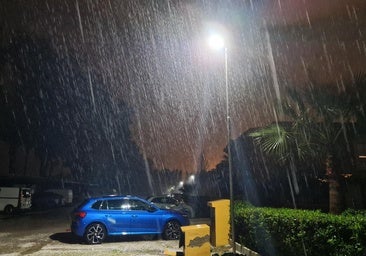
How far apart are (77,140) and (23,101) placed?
8658 millimetres

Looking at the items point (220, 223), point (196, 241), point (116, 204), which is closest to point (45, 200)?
point (116, 204)

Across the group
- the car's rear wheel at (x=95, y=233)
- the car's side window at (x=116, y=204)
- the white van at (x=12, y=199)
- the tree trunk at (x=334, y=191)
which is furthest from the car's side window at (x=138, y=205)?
the white van at (x=12, y=199)

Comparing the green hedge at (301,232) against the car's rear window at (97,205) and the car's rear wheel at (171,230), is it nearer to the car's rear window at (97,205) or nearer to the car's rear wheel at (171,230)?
the car's rear wheel at (171,230)

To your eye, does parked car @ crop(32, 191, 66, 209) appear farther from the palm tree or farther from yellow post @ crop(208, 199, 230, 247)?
the palm tree

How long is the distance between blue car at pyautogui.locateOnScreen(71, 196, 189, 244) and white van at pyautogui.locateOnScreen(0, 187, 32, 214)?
16674mm

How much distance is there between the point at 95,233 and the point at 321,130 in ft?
26.7

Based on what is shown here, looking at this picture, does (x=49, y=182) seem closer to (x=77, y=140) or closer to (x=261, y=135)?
(x=77, y=140)

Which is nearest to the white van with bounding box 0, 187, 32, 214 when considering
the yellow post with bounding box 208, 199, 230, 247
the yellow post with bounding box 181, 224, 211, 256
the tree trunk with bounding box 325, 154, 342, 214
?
the yellow post with bounding box 208, 199, 230, 247

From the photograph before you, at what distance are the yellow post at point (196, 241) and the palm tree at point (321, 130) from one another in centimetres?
332

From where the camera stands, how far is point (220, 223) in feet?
39.0

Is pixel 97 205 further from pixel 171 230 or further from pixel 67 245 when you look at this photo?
pixel 171 230

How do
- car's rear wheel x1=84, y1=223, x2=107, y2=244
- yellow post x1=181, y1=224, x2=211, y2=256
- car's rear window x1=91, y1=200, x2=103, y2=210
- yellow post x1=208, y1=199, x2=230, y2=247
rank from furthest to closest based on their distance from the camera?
car's rear window x1=91, y1=200, x2=103, y2=210 < car's rear wheel x1=84, y1=223, x2=107, y2=244 < yellow post x1=208, y1=199, x2=230, y2=247 < yellow post x1=181, y1=224, x2=211, y2=256

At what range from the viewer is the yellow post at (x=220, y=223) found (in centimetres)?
1181

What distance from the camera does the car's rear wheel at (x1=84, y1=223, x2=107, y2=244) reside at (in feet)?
40.4
